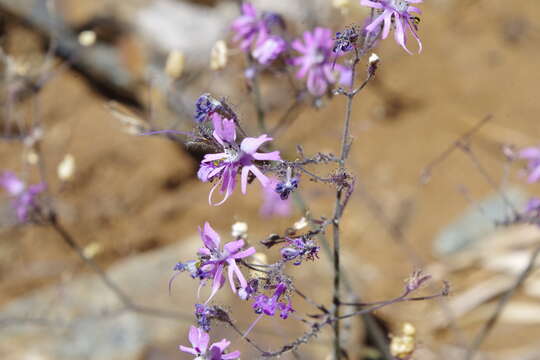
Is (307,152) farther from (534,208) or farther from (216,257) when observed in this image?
(216,257)

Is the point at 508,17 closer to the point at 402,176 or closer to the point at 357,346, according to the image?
the point at 402,176

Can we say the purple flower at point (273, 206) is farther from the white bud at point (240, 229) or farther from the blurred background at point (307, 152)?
the white bud at point (240, 229)

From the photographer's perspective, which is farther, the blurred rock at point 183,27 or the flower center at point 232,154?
the blurred rock at point 183,27

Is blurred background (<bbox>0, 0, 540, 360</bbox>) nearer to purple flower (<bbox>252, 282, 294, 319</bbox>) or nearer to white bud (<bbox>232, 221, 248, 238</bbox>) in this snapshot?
white bud (<bbox>232, 221, 248, 238</bbox>)

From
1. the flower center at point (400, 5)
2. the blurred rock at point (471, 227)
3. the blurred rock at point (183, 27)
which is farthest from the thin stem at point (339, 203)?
the blurred rock at point (183, 27)

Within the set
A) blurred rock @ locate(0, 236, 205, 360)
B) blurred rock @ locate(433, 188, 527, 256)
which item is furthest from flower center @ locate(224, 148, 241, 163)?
blurred rock @ locate(433, 188, 527, 256)
